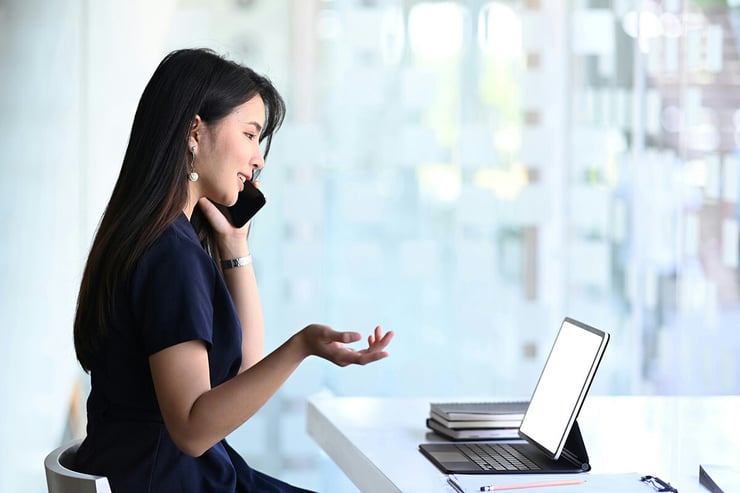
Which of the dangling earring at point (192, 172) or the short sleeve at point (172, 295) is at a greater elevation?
the dangling earring at point (192, 172)

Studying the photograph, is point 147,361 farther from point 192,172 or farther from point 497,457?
point 497,457

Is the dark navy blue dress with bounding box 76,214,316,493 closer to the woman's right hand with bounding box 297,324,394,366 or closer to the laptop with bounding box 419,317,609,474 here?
the woman's right hand with bounding box 297,324,394,366

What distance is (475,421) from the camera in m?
1.86

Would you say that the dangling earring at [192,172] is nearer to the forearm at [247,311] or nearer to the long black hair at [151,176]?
the long black hair at [151,176]

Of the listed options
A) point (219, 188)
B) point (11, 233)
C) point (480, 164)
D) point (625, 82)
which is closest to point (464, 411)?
point (219, 188)

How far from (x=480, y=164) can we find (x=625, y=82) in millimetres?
641

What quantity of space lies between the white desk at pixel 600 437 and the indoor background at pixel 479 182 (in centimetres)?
160

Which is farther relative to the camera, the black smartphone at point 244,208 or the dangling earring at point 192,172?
the black smartphone at point 244,208

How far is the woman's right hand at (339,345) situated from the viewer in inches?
57.1

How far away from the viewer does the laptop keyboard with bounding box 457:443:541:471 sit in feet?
5.42

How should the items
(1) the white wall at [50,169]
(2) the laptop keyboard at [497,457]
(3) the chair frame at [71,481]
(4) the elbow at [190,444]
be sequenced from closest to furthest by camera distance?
(3) the chair frame at [71,481] → (4) the elbow at [190,444] → (2) the laptop keyboard at [497,457] → (1) the white wall at [50,169]

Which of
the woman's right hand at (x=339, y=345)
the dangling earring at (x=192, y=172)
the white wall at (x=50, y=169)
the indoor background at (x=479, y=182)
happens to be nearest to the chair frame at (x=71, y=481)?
the woman's right hand at (x=339, y=345)

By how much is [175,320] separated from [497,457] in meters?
0.60

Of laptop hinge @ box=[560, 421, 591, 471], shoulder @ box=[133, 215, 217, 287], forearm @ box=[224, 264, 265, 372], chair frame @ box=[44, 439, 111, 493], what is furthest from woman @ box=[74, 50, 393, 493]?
laptop hinge @ box=[560, 421, 591, 471]
